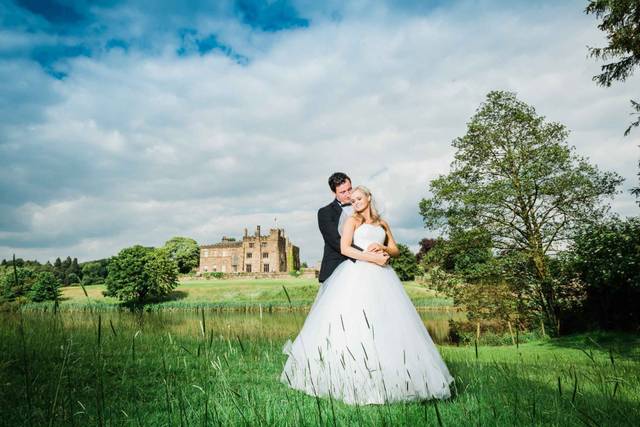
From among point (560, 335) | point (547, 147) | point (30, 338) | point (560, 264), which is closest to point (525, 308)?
point (560, 335)

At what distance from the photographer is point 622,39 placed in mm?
11234

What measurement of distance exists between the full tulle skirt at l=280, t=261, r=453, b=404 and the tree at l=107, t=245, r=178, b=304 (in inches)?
1513

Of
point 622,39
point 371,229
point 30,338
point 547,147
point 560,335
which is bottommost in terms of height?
point 560,335

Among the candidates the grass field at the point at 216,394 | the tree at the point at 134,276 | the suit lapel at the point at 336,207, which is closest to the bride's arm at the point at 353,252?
the suit lapel at the point at 336,207

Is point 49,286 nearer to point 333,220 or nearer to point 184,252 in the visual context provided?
point 333,220

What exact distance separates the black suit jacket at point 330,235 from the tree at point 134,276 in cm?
3742

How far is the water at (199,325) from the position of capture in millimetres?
8355

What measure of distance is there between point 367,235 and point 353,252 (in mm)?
331

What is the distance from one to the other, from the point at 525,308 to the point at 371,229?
17.2 meters

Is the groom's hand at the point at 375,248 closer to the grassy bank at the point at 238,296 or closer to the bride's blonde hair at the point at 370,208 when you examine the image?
the bride's blonde hair at the point at 370,208

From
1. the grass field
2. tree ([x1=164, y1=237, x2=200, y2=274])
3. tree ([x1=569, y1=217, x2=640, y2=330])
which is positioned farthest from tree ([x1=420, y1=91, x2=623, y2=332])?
tree ([x1=164, y1=237, x2=200, y2=274])

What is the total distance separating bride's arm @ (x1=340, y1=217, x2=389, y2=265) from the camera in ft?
15.1

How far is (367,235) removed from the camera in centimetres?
491

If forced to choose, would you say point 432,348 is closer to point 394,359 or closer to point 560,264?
point 394,359
